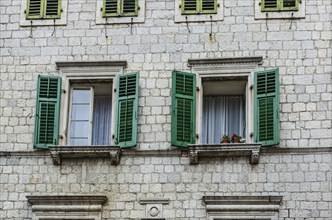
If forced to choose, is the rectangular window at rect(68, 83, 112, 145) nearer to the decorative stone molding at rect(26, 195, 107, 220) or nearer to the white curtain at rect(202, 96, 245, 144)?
the decorative stone molding at rect(26, 195, 107, 220)

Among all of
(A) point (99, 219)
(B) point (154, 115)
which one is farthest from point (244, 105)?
(A) point (99, 219)

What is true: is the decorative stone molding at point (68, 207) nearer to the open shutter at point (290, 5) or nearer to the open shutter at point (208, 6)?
the open shutter at point (208, 6)

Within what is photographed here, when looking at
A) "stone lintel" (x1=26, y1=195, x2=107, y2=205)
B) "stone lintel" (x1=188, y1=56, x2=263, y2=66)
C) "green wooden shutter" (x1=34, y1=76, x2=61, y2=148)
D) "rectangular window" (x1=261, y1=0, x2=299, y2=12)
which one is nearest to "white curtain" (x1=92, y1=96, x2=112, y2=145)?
"green wooden shutter" (x1=34, y1=76, x2=61, y2=148)

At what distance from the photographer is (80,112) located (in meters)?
23.2

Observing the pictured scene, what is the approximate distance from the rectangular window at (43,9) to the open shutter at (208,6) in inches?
142

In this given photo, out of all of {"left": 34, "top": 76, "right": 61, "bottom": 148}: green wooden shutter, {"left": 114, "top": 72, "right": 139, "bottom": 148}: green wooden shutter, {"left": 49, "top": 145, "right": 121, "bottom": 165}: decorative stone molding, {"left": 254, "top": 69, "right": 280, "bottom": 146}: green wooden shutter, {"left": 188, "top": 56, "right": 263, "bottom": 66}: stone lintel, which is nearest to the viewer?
{"left": 254, "top": 69, "right": 280, "bottom": 146}: green wooden shutter

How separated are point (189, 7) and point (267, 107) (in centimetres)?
331

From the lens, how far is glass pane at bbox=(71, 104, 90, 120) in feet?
75.9

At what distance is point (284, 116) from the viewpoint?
22172 millimetres

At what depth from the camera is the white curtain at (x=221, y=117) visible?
2292cm

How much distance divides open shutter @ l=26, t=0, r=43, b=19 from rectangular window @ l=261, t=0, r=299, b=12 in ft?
18.3

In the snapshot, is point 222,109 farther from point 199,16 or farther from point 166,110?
point 199,16

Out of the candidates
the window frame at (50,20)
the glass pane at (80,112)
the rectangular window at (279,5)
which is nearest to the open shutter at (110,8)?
the window frame at (50,20)

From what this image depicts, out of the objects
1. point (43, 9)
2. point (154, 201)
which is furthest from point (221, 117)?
point (43, 9)
